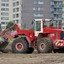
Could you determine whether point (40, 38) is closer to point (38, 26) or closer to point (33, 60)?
point (38, 26)

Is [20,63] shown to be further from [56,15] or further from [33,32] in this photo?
[56,15]

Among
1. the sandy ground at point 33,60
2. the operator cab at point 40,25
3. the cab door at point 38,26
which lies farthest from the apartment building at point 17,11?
the sandy ground at point 33,60

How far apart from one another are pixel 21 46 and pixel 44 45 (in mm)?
1945

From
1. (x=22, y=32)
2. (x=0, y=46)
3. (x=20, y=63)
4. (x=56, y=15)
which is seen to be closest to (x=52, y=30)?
(x=22, y=32)

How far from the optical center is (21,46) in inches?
917

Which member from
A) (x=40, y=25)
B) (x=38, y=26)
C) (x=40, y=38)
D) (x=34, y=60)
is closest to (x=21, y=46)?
(x=40, y=38)

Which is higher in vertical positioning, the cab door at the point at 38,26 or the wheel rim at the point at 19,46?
the cab door at the point at 38,26

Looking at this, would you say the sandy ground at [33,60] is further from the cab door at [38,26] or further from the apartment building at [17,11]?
the apartment building at [17,11]

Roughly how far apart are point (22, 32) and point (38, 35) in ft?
4.02

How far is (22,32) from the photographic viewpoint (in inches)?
923

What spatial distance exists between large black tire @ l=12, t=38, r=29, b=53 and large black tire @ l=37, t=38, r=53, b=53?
1.11m

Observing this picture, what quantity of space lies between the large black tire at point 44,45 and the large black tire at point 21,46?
1110mm

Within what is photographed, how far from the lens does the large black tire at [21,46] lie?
23.1 meters

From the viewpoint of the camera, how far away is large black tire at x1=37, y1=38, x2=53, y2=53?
71.7ft
